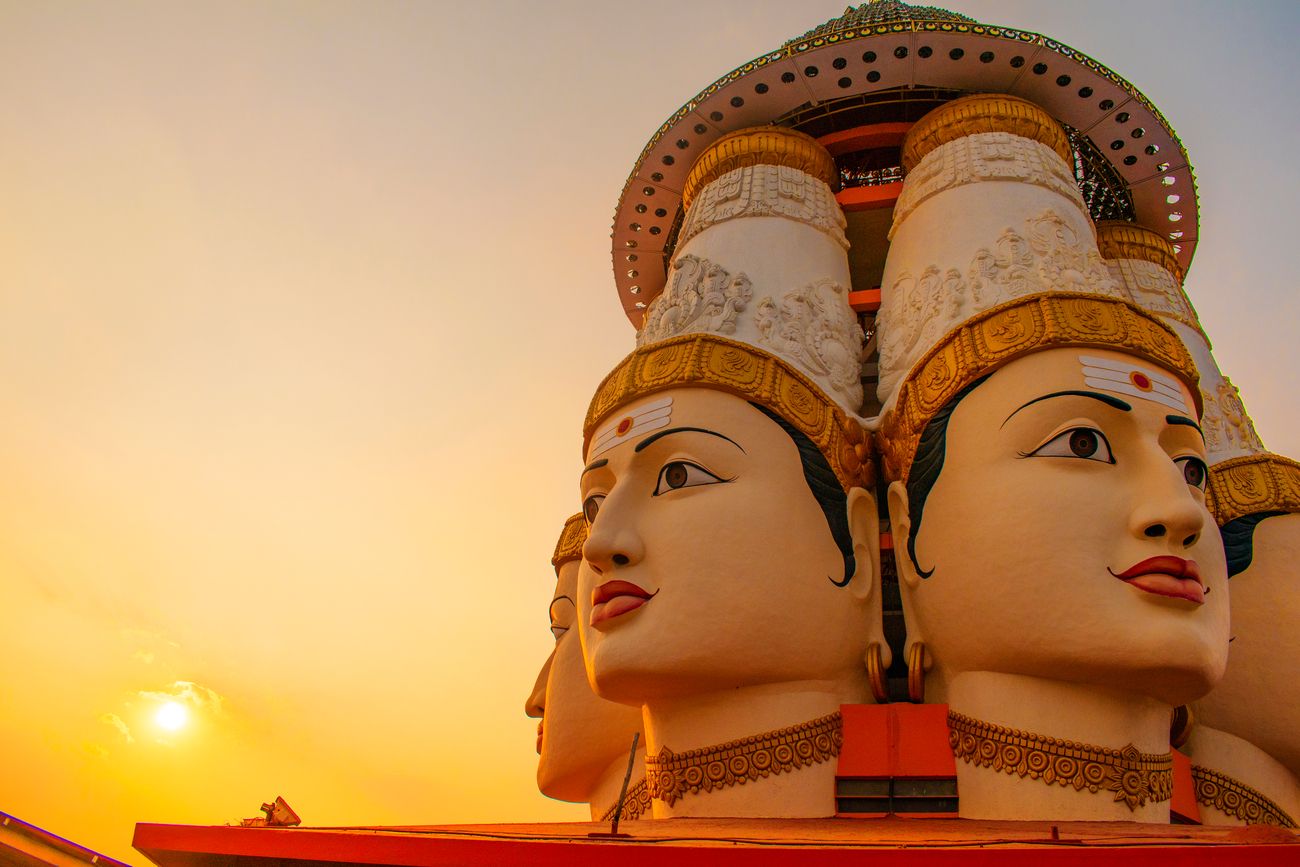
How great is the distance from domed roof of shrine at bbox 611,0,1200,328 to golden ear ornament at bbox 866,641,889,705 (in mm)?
7184

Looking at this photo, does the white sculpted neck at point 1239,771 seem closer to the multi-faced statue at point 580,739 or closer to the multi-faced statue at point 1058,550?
the multi-faced statue at point 1058,550

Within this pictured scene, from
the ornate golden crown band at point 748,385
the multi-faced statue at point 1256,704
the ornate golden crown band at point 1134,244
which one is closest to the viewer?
the multi-faced statue at point 1256,704

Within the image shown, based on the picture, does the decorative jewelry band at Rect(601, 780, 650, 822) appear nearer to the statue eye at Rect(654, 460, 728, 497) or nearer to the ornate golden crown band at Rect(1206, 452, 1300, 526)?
the statue eye at Rect(654, 460, 728, 497)

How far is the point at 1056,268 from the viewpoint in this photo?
8172 millimetres

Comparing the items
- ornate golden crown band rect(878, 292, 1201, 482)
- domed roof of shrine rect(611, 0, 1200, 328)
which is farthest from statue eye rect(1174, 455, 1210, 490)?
domed roof of shrine rect(611, 0, 1200, 328)

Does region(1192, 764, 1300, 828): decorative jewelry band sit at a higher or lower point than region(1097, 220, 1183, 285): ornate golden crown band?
lower

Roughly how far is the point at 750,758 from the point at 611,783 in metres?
2.29

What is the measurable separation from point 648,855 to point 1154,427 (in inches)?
170

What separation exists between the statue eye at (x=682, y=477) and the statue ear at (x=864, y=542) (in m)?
1.12

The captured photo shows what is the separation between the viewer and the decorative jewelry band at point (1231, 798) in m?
7.04

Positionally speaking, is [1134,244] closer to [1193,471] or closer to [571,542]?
[1193,471]

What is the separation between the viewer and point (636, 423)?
709cm

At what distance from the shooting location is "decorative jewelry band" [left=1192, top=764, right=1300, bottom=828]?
7.04m

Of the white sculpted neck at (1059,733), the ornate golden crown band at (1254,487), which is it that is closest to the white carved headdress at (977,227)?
the ornate golden crown band at (1254,487)
